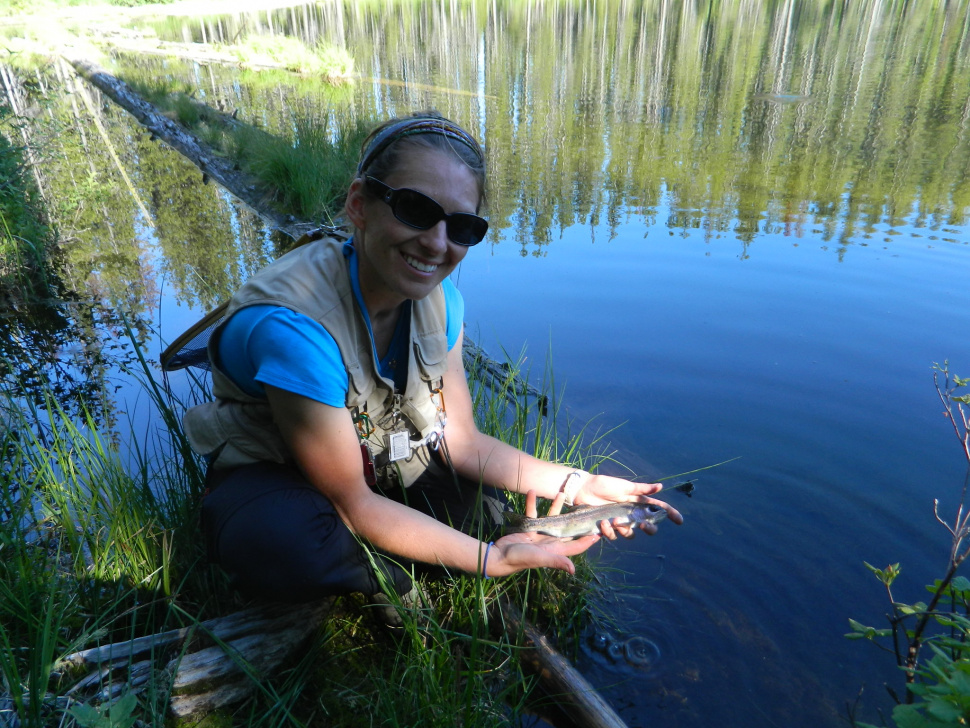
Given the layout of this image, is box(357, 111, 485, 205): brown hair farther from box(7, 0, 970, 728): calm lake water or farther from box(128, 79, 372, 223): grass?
box(128, 79, 372, 223): grass

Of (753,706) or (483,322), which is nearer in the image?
(753,706)

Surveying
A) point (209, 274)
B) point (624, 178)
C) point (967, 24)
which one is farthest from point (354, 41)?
point (209, 274)

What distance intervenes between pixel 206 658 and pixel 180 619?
214 mm

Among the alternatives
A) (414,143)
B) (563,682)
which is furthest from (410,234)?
(563,682)

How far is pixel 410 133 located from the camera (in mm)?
2238

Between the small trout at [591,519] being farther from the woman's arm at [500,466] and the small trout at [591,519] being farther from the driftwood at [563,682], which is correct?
the driftwood at [563,682]

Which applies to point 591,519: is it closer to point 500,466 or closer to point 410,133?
point 500,466

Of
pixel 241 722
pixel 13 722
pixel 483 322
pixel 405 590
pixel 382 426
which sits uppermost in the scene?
pixel 382 426

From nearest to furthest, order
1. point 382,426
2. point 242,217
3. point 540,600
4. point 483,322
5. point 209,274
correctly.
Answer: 1. point 382,426
2. point 540,600
3. point 483,322
4. point 209,274
5. point 242,217

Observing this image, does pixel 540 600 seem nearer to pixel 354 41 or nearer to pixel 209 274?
pixel 209 274

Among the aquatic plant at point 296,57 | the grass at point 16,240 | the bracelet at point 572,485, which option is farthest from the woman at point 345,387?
the aquatic plant at point 296,57

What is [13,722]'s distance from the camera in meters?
1.87

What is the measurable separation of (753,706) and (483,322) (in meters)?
4.15

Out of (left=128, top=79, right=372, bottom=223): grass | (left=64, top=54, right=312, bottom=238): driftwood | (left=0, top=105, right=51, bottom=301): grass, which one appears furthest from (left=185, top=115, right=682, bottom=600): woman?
(left=64, top=54, right=312, bottom=238): driftwood
